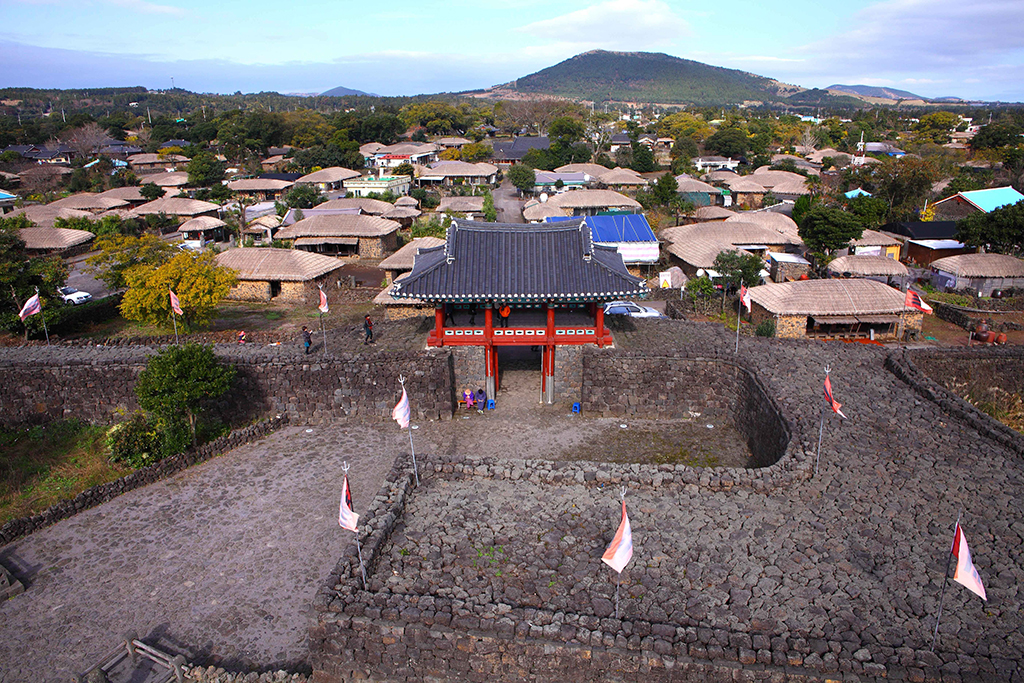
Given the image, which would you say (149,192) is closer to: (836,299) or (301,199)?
(301,199)

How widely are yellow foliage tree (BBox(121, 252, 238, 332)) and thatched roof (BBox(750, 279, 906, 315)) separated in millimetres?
22495

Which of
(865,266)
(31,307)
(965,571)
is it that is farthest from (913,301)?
(31,307)

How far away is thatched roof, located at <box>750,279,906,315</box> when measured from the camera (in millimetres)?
24344

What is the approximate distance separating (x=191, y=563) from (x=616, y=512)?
889 centimetres

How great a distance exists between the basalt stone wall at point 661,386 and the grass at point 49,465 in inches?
545

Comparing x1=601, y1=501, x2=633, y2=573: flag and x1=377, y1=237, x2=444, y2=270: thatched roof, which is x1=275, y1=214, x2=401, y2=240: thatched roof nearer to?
x1=377, y1=237, x2=444, y2=270: thatched roof

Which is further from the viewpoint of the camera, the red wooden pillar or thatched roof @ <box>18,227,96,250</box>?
thatched roof @ <box>18,227,96,250</box>

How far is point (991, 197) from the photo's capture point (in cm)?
4272

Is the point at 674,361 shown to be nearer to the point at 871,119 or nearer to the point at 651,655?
the point at 651,655

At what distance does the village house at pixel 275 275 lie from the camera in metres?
31.2

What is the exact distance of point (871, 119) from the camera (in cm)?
12581

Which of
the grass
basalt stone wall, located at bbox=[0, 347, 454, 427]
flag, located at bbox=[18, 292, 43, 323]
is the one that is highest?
flag, located at bbox=[18, 292, 43, 323]

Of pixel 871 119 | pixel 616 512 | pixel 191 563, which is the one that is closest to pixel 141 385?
pixel 191 563

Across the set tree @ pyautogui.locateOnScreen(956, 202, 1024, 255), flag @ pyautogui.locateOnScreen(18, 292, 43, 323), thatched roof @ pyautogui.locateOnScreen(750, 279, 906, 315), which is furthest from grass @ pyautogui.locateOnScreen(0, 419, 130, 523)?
tree @ pyautogui.locateOnScreen(956, 202, 1024, 255)
